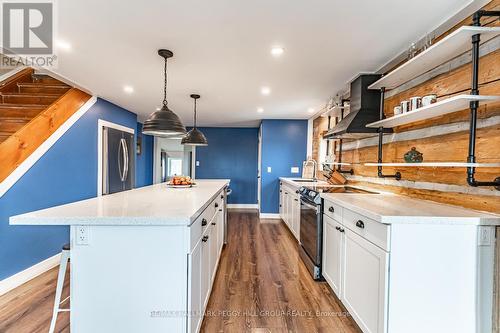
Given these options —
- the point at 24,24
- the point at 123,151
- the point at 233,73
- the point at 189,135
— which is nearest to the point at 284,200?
the point at 189,135

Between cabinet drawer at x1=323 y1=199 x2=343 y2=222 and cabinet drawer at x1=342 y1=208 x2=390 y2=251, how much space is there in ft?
0.33

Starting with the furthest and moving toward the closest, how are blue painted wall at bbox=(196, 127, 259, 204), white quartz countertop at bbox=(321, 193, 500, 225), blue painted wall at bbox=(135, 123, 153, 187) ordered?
blue painted wall at bbox=(196, 127, 259, 204)
blue painted wall at bbox=(135, 123, 153, 187)
white quartz countertop at bbox=(321, 193, 500, 225)

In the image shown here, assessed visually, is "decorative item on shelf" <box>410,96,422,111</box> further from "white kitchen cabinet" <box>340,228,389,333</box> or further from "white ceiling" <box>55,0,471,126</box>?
"white kitchen cabinet" <box>340,228,389,333</box>

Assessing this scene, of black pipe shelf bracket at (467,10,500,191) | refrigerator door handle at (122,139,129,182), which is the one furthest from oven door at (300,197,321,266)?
refrigerator door handle at (122,139,129,182)

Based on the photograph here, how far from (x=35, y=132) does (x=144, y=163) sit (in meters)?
4.18

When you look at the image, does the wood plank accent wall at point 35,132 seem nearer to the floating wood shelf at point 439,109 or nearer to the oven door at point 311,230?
the oven door at point 311,230

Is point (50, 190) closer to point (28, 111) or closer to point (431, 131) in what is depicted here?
point (28, 111)

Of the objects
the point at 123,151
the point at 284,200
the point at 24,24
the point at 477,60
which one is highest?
the point at 24,24

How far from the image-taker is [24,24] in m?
1.89

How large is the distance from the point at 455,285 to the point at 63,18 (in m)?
3.18

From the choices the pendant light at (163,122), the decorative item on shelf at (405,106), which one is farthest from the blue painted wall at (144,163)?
the decorative item on shelf at (405,106)

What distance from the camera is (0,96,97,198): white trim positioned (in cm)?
248

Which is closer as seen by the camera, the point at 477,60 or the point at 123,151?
the point at 477,60

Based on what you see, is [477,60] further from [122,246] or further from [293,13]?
[122,246]
